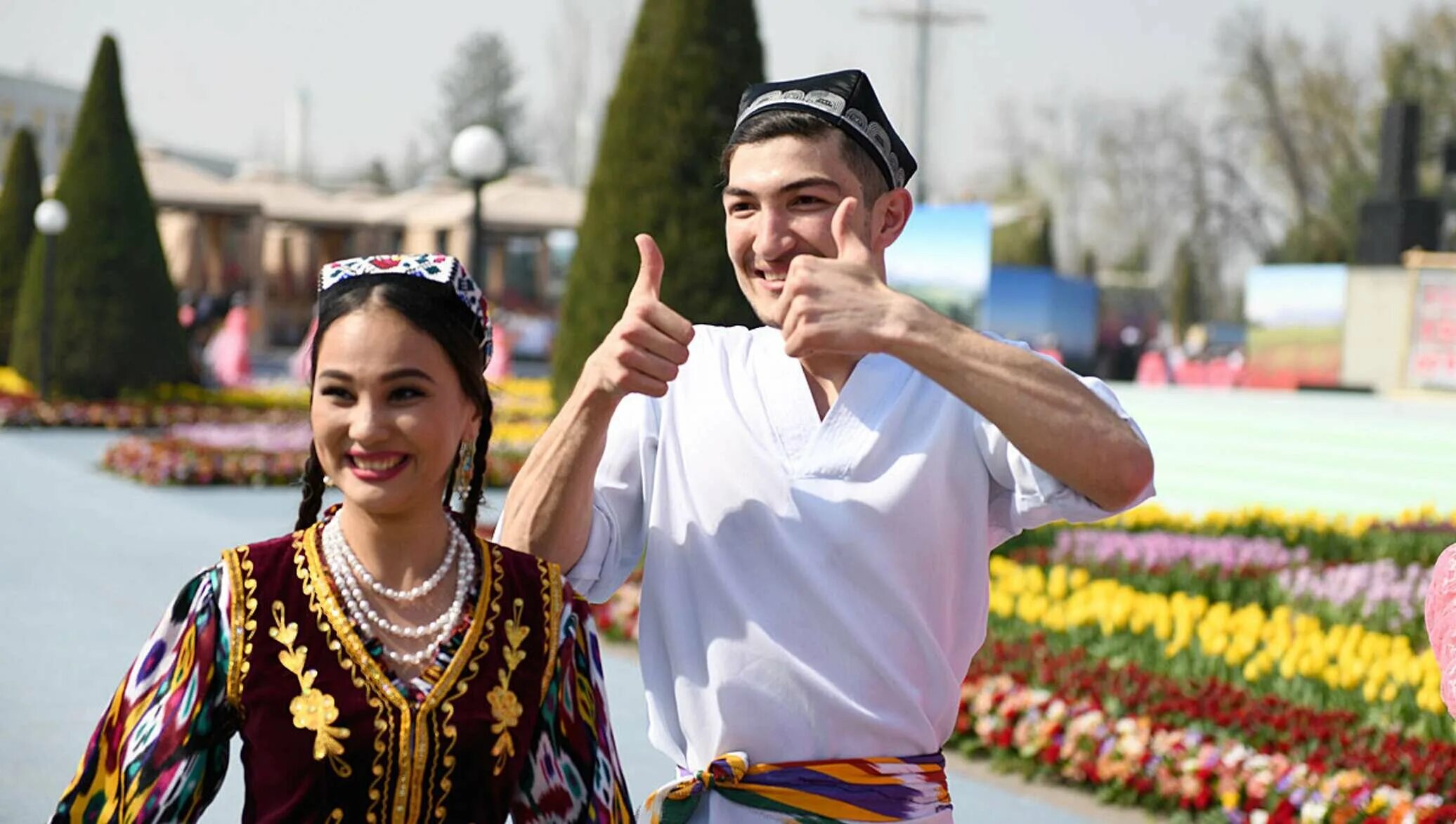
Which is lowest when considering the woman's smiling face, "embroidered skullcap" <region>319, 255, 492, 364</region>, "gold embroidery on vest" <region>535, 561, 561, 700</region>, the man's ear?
"gold embroidery on vest" <region>535, 561, 561, 700</region>

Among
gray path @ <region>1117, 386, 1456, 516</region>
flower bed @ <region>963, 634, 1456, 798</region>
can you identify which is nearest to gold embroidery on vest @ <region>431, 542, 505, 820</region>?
flower bed @ <region>963, 634, 1456, 798</region>

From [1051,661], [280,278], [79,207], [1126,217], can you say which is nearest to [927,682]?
[1051,661]

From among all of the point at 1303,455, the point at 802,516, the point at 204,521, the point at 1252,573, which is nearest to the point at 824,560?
the point at 802,516

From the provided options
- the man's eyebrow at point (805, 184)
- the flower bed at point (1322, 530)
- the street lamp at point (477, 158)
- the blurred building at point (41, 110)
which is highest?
the blurred building at point (41, 110)

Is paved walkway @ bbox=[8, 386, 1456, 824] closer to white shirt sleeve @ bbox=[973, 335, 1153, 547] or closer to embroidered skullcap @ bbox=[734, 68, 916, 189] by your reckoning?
white shirt sleeve @ bbox=[973, 335, 1153, 547]

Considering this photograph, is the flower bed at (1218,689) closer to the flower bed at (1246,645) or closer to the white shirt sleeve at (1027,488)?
the flower bed at (1246,645)

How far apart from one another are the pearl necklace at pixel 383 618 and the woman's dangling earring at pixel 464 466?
0.51 ft

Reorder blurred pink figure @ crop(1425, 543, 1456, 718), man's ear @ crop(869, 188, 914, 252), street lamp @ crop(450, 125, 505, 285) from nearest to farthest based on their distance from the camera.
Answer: blurred pink figure @ crop(1425, 543, 1456, 718)
man's ear @ crop(869, 188, 914, 252)
street lamp @ crop(450, 125, 505, 285)

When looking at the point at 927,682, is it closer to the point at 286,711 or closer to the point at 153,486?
the point at 286,711

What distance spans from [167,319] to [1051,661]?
50.1 feet

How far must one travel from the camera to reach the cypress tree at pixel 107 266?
18.8 m

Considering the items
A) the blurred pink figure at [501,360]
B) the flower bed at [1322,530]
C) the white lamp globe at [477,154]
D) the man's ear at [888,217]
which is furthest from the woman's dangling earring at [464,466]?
the blurred pink figure at [501,360]

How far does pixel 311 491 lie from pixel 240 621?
11.9 inches

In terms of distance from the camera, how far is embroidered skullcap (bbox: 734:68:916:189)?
2.24m
